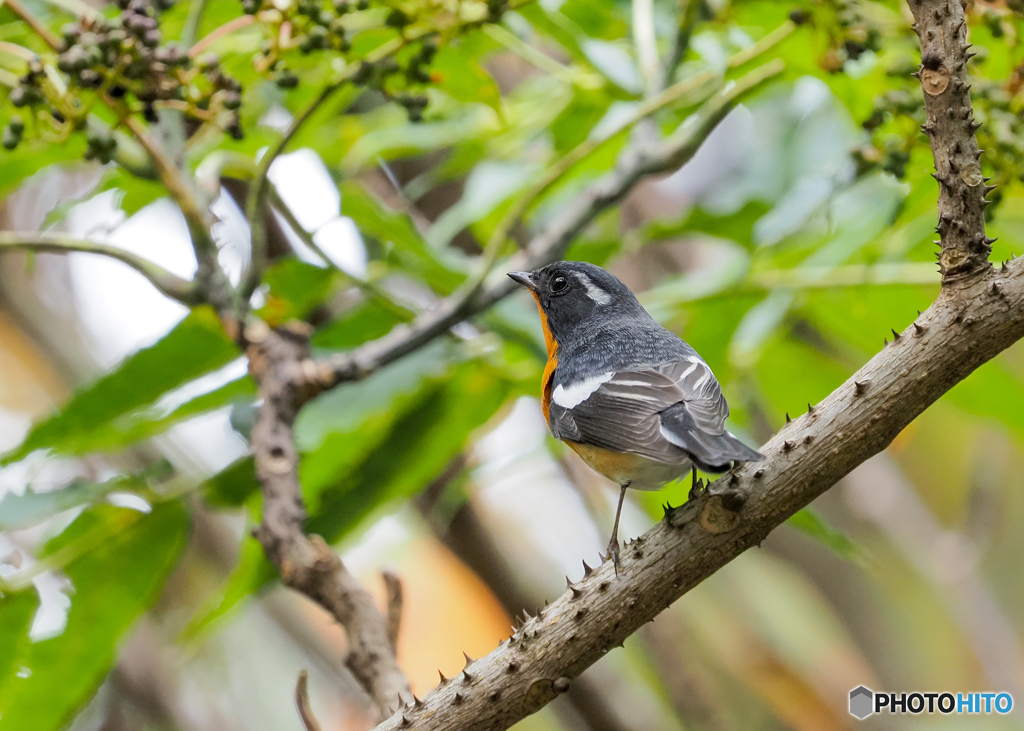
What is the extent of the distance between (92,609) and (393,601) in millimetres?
715

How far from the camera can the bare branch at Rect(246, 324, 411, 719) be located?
184cm

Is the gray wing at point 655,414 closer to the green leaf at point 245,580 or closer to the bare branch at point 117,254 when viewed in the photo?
the green leaf at point 245,580

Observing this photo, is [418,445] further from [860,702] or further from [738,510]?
[860,702]

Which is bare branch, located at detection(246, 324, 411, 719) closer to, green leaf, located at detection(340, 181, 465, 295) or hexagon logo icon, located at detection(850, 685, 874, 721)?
green leaf, located at detection(340, 181, 465, 295)

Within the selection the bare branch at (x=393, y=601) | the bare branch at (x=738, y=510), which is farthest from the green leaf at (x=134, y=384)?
the bare branch at (x=738, y=510)

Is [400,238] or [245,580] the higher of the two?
[400,238]

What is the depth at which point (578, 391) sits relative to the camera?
6.64 feet

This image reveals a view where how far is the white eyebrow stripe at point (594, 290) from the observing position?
2416mm

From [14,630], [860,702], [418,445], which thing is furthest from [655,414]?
[860,702]

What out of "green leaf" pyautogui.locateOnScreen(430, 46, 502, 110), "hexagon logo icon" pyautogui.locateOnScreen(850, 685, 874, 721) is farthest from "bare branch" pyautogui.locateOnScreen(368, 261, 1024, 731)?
"hexagon logo icon" pyautogui.locateOnScreen(850, 685, 874, 721)

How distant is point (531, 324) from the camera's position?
2.57m

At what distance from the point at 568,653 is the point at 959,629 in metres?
3.77

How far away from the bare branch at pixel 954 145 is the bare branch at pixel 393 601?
1317 mm

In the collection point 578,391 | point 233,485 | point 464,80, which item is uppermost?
point 464,80
